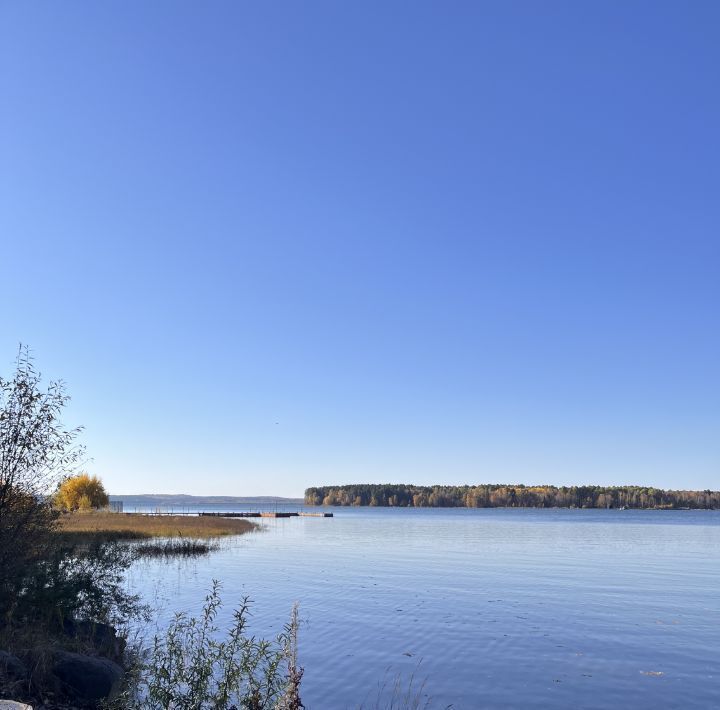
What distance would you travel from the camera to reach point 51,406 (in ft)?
70.2

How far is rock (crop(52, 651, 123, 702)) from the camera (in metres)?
17.2

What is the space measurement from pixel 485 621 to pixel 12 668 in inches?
853

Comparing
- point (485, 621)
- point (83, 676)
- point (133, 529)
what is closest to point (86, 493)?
point (133, 529)

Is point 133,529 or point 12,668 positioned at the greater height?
point 12,668

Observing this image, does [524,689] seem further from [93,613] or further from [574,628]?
[93,613]

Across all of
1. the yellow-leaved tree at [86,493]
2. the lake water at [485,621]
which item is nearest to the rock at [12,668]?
the lake water at [485,621]

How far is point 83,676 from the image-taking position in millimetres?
17547

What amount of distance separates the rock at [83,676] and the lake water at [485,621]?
18.4 ft

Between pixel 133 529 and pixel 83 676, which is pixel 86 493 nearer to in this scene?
pixel 133 529

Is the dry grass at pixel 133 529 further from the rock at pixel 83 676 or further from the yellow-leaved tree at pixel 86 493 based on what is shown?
the rock at pixel 83 676

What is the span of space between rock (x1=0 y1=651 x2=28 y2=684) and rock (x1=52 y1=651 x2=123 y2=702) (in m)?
1.01

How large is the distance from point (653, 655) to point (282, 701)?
20.5 m

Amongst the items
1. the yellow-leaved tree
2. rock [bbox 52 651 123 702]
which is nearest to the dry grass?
the yellow-leaved tree

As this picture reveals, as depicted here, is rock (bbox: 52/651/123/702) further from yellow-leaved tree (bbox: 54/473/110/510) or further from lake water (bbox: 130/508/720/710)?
yellow-leaved tree (bbox: 54/473/110/510)
